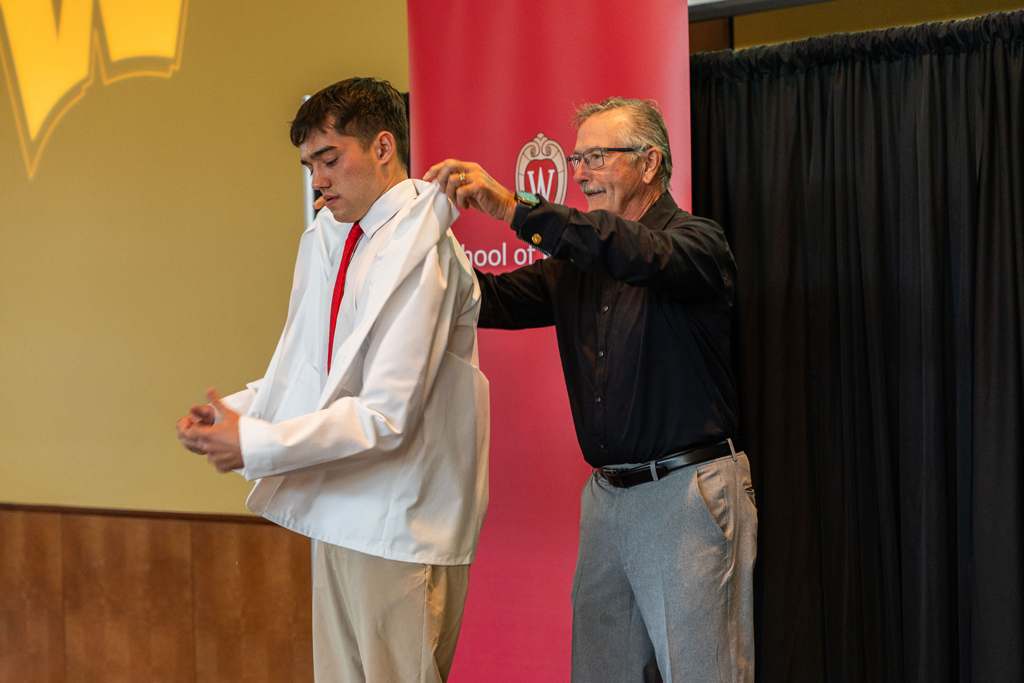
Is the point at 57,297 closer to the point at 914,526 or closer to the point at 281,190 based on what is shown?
the point at 281,190

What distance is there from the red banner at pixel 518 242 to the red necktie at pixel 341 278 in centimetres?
91

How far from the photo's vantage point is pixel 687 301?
178 cm

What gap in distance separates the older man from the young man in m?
0.16

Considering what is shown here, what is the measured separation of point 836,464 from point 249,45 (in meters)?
2.74

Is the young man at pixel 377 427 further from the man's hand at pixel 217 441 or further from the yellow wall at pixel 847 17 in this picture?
the yellow wall at pixel 847 17

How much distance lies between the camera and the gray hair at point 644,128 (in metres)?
1.91

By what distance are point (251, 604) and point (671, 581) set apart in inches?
87.6

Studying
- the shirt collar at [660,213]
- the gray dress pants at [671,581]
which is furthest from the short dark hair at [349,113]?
the gray dress pants at [671,581]

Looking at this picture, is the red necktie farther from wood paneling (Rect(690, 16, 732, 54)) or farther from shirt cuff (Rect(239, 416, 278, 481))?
wood paneling (Rect(690, 16, 732, 54))

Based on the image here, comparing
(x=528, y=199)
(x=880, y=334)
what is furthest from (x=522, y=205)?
(x=880, y=334)

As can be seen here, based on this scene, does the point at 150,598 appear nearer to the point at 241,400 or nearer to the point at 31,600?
the point at 31,600

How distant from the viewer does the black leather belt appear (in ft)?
5.70

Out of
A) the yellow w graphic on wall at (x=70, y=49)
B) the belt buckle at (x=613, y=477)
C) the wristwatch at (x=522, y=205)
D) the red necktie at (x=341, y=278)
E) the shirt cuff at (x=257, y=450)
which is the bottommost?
the belt buckle at (x=613, y=477)

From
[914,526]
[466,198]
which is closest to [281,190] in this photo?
[466,198]
